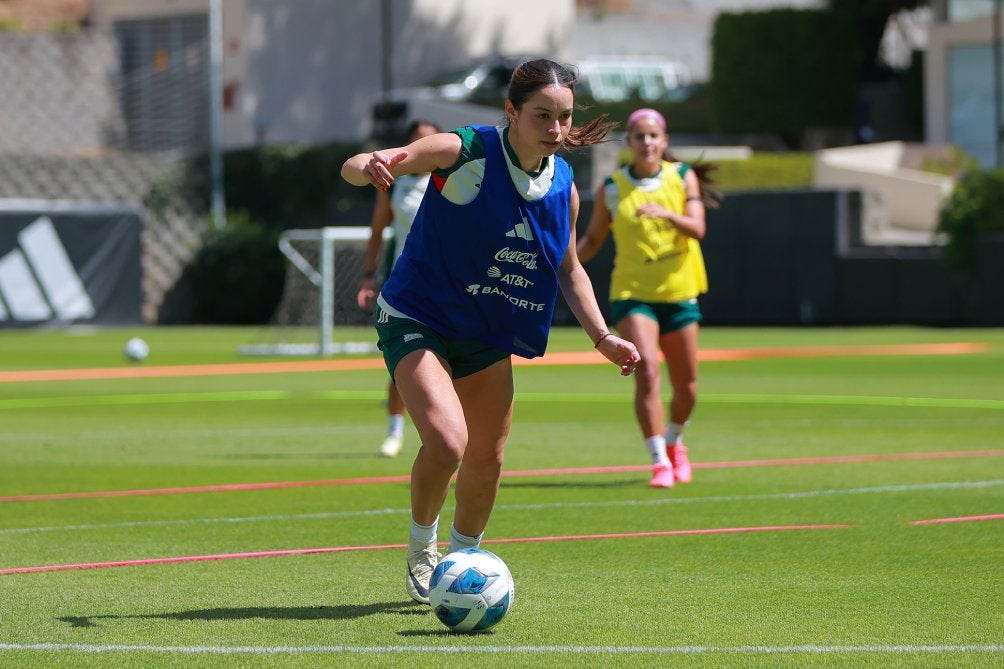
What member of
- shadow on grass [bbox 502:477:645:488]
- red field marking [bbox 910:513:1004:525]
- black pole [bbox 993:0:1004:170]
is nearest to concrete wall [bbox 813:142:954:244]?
black pole [bbox 993:0:1004:170]

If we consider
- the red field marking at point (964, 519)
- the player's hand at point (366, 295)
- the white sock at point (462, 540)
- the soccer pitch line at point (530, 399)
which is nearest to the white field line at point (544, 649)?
the white sock at point (462, 540)

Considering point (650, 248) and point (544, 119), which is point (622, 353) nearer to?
point (544, 119)

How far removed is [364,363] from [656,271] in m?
13.5

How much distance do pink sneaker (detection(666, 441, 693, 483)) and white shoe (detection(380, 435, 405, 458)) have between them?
2.21 meters

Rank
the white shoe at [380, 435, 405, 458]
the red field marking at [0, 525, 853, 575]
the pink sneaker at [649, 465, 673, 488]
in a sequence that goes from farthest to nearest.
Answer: the white shoe at [380, 435, 405, 458]
the pink sneaker at [649, 465, 673, 488]
the red field marking at [0, 525, 853, 575]

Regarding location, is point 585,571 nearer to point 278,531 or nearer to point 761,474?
point 278,531

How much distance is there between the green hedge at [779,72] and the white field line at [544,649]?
4047cm

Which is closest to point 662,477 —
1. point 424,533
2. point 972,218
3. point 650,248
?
point 650,248

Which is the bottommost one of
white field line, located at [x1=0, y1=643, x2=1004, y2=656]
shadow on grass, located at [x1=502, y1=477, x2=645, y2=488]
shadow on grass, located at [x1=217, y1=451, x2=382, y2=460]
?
shadow on grass, located at [x1=217, y1=451, x2=382, y2=460]

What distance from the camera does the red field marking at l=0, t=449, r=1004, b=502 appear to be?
10281mm

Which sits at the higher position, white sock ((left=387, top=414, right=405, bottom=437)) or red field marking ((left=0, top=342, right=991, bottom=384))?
white sock ((left=387, top=414, right=405, bottom=437))

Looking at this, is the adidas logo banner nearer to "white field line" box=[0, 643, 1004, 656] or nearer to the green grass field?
the green grass field

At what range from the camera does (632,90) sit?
46281 mm

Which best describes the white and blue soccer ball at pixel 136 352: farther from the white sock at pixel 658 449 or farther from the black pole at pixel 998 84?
the black pole at pixel 998 84
